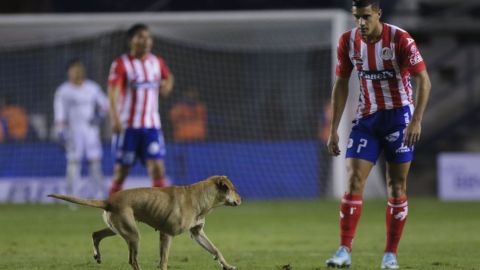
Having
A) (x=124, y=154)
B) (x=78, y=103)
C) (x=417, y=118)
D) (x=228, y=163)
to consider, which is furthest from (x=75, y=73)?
(x=417, y=118)

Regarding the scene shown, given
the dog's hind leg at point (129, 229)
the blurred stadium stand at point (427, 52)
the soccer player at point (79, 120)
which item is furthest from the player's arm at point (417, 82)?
the blurred stadium stand at point (427, 52)

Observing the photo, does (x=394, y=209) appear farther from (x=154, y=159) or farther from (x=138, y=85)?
(x=138, y=85)

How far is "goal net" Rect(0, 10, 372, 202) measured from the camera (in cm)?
1784

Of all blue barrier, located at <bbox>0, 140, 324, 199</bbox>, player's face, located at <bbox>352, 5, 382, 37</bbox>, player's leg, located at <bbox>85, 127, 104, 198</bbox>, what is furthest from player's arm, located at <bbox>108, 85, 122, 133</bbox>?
blue barrier, located at <bbox>0, 140, 324, 199</bbox>

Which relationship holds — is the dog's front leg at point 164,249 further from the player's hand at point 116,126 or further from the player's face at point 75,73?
the player's face at point 75,73

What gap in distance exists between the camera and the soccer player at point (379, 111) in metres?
7.69

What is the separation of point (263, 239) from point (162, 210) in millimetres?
4098

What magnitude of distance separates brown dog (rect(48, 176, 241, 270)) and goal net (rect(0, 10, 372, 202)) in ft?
33.1

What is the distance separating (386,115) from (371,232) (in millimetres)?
4529

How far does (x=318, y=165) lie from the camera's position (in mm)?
18266

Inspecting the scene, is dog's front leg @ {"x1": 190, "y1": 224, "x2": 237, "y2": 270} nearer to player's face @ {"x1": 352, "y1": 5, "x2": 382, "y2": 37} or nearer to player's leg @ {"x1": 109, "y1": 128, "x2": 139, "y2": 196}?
player's face @ {"x1": 352, "y1": 5, "x2": 382, "y2": 37}

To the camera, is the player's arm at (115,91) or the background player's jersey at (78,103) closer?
the player's arm at (115,91)

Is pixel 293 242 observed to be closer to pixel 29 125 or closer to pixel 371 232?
pixel 371 232

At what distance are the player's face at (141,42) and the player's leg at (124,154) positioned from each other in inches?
38.9
